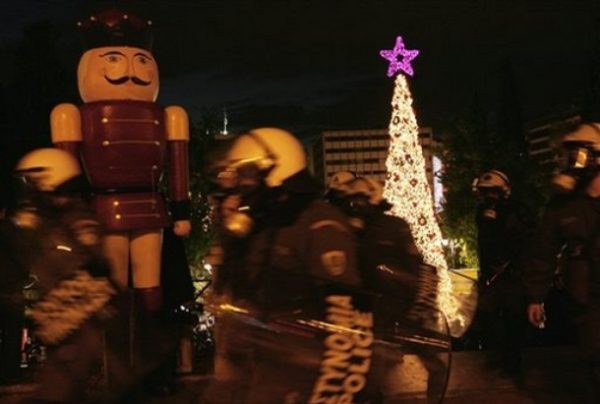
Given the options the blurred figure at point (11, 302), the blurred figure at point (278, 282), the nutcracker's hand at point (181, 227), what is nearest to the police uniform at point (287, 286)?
the blurred figure at point (278, 282)

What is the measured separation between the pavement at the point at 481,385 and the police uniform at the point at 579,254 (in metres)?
1.81

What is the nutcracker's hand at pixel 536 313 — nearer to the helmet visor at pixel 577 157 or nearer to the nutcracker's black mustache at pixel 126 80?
the helmet visor at pixel 577 157

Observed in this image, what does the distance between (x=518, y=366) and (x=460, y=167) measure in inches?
739

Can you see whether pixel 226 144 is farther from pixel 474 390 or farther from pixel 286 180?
pixel 474 390

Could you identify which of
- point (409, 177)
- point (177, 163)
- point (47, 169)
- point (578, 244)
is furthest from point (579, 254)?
A: point (409, 177)

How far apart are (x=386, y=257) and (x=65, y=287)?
1929mm

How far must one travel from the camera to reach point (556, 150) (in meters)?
5.45

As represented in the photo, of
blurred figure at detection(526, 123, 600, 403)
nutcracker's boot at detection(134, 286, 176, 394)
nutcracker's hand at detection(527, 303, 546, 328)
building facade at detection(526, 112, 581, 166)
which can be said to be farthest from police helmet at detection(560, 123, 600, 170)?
nutcracker's boot at detection(134, 286, 176, 394)

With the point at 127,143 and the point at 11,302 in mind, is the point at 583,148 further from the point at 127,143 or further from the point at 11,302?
the point at 11,302

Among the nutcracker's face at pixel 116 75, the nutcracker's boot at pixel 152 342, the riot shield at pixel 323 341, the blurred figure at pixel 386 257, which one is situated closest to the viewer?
the riot shield at pixel 323 341

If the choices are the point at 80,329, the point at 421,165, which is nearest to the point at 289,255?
the point at 80,329

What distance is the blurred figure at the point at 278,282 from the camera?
157 inches

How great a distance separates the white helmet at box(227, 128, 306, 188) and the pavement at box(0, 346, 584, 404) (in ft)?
8.60

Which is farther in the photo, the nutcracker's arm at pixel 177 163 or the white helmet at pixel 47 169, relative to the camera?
the nutcracker's arm at pixel 177 163
